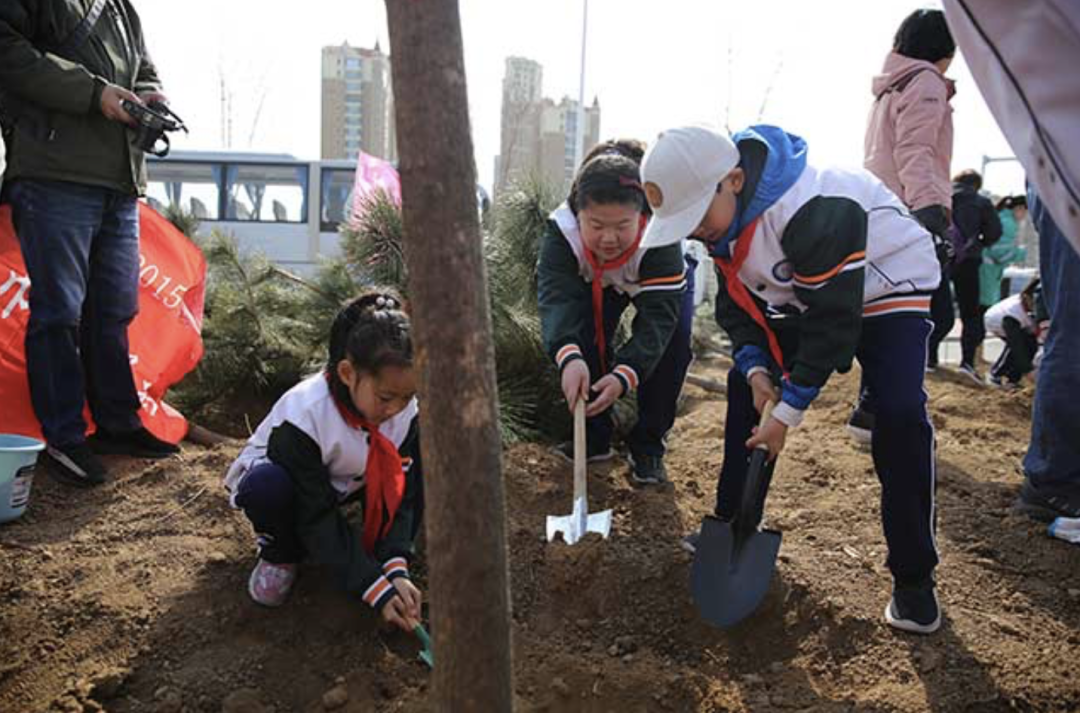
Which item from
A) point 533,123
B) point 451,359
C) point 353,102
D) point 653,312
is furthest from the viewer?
point 353,102

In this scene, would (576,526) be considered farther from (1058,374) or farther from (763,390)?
(1058,374)

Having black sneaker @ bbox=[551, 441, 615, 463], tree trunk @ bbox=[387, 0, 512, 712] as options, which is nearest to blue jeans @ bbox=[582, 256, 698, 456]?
black sneaker @ bbox=[551, 441, 615, 463]

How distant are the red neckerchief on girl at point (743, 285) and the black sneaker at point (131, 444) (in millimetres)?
2004

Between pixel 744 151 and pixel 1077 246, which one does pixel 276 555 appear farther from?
pixel 1077 246

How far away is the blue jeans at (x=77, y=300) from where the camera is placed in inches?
108

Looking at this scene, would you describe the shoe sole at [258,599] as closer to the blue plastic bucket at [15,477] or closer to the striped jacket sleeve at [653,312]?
the blue plastic bucket at [15,477]

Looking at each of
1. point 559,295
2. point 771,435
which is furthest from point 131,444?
point 771,435

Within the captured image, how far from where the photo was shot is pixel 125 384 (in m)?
3.07

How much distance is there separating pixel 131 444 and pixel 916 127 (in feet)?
10.1

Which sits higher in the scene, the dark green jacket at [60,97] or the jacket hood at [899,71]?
the jacket hood at [899,71]

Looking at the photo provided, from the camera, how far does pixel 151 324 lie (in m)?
3.45

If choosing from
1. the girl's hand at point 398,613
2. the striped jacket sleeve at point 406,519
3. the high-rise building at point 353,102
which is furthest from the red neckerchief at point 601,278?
the high-rise building at point 353,102

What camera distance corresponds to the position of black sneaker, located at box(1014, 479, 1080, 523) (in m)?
2.75

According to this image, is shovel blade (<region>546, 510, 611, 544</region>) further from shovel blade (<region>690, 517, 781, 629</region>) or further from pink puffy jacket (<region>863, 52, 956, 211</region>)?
pink puffy jacket (<region>863, 52, 956, 211</region>)
